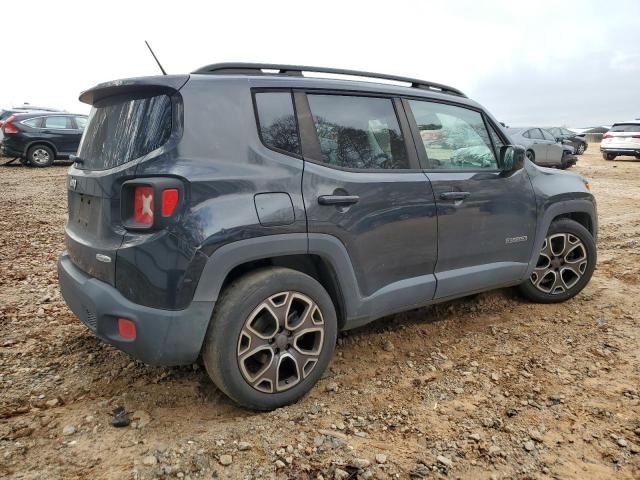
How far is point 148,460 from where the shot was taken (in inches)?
89.7

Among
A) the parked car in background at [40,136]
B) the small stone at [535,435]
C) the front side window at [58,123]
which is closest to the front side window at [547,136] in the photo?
the parked car in background at [40,136]

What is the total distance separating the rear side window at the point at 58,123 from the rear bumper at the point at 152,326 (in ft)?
43.1

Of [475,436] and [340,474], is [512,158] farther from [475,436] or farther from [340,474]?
[340,474]

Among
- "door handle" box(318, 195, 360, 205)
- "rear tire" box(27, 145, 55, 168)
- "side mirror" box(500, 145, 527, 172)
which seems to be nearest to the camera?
"door handle" box(318, 195, 360, 205)

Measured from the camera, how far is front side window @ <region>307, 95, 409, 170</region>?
→ 2.85 metres

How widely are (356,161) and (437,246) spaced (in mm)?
790

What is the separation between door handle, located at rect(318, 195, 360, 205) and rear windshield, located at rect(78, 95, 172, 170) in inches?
33.1

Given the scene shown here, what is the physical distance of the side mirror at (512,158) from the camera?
361 cm

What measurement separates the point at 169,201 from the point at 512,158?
2.48 m

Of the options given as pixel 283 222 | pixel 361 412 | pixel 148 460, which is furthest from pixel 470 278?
pixel 148 460

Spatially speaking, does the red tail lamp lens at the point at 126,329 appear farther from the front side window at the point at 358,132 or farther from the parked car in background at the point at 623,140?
the parked car in background at the point at 623,140

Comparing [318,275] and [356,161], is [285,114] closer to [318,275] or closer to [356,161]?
[356,161]

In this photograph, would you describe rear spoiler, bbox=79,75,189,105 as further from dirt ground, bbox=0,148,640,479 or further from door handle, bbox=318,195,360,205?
dirt ground, bbox=0,148,640,479

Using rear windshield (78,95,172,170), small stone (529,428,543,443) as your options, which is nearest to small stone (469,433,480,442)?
small stone (529,428,543,443)
